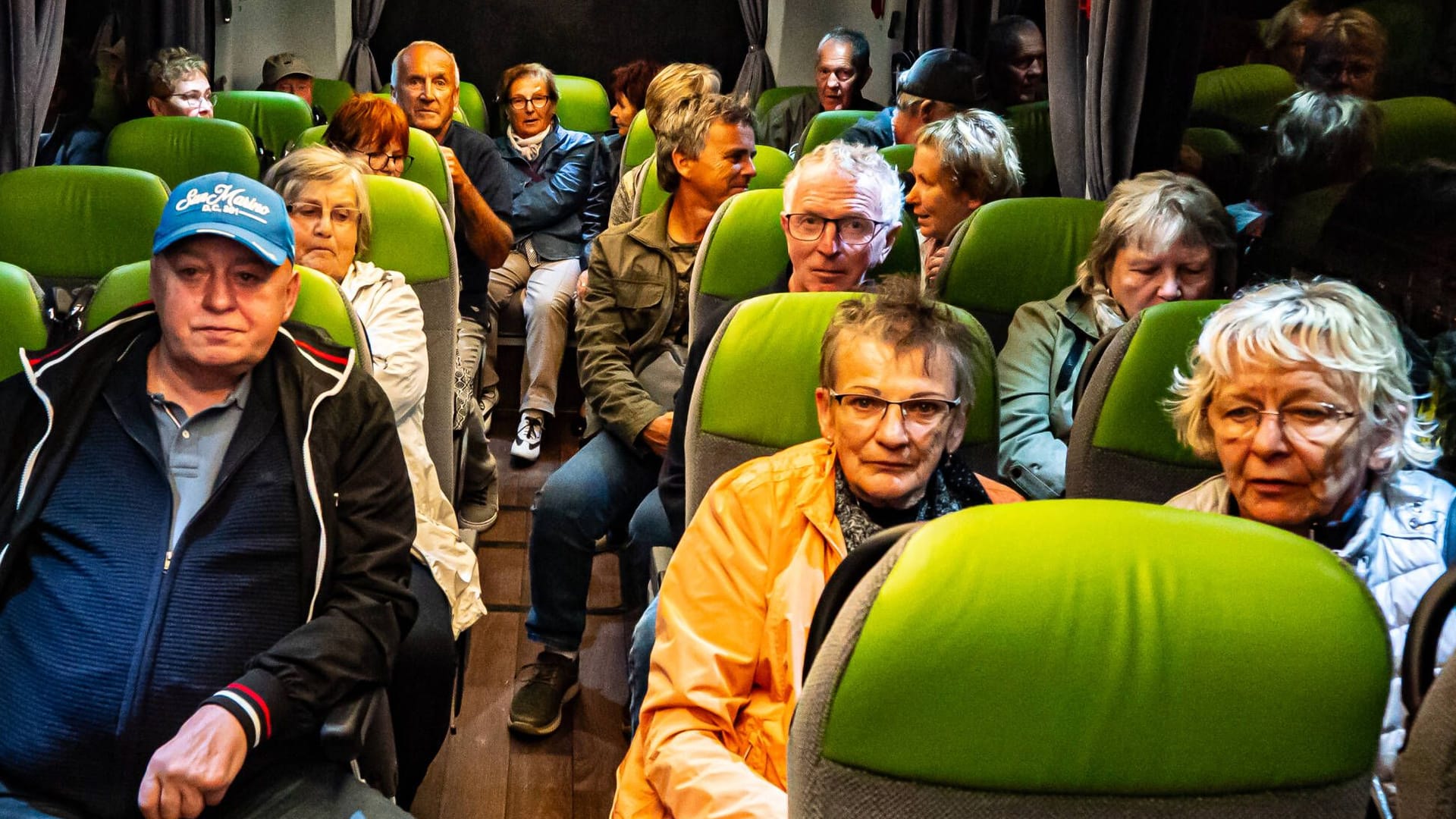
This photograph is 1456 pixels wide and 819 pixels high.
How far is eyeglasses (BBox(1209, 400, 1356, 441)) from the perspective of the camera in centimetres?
176

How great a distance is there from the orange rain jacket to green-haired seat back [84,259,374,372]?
740 mm

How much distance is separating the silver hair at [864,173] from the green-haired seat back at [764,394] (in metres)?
0.58

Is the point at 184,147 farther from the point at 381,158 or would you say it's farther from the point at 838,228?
the point at 838,228

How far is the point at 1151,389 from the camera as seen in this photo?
2186 mm

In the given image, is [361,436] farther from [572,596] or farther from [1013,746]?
[572,596]

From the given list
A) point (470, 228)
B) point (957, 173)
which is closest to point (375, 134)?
point (470, 228)

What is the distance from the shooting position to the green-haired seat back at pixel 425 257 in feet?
9.55

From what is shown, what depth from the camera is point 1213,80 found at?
153 inches

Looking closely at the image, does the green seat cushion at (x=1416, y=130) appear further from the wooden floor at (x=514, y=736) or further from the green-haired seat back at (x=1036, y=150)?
the wooden floor at (x=514, y=736)

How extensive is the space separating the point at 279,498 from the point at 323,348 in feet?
0.84

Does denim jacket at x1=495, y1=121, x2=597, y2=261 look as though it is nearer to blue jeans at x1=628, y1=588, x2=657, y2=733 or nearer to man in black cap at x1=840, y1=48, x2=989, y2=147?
man in black cap at x1=840, y1=48, x2=989, y2=147

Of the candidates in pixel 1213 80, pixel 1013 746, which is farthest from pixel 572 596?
pixel 1213 80

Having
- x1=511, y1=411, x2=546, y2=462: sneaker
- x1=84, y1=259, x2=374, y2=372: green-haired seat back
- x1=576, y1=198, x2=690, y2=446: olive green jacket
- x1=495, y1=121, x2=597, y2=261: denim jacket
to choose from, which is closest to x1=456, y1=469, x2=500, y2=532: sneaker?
x1=576, y1=198, x2=690, y2=446: olive green jacket

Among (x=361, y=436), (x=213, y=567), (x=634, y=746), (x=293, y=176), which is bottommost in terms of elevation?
(x=634, y=746)
